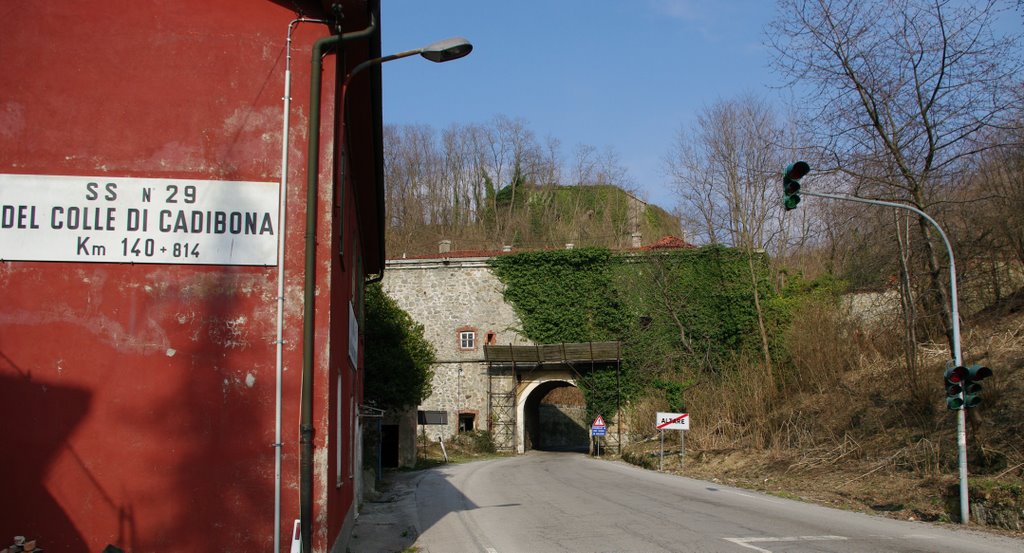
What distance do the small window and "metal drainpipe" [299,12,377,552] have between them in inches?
1337

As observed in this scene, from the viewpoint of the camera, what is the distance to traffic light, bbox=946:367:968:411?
13.8 meters

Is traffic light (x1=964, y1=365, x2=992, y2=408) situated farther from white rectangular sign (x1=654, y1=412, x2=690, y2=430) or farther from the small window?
the small window

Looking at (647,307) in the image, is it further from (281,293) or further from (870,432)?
(281,293)

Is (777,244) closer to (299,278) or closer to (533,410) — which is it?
(533,410)

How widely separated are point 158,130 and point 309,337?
2516 millimetres

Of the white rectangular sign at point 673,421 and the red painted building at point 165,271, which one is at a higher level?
the red painted building at point 165,271

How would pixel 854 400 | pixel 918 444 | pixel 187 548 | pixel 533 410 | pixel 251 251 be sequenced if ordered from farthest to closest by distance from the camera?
pixel 533 410 → pixel 854 400 → pixel 918 444 → pixel 251 251 → pixel 187 548

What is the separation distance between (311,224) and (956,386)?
11.5 m

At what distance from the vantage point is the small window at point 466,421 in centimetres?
4116

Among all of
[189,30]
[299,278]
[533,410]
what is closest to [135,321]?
[299,278]

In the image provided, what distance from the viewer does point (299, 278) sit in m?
7.85

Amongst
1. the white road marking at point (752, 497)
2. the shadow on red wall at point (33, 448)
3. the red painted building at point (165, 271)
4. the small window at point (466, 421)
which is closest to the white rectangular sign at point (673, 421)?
the white road marking at point (752, 497)

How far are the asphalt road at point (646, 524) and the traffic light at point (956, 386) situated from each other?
2.01m

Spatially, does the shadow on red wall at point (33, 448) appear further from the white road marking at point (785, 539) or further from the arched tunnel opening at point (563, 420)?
the arched tunnel opening at point (563, 420)
